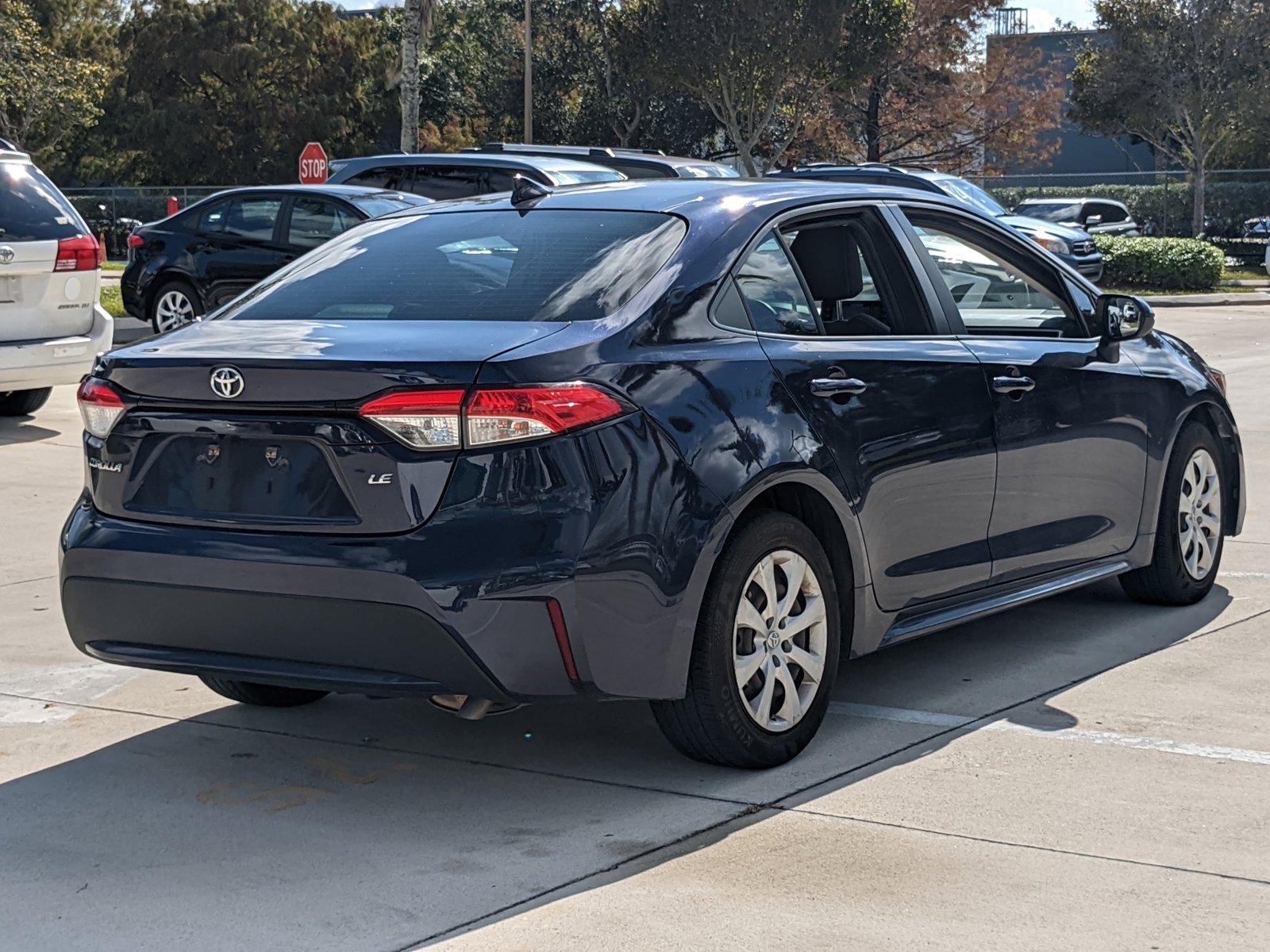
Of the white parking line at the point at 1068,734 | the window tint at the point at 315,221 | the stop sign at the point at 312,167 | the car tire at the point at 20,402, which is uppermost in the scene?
the stop sign at the point at 312,167

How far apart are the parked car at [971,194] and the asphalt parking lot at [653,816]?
12.0m

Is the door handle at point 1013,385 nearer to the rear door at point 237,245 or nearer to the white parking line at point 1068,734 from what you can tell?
the white parking line at point 1068,734

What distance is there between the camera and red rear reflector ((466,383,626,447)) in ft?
13.6

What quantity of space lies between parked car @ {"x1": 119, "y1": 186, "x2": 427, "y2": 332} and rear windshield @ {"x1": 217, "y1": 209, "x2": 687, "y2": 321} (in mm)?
10250

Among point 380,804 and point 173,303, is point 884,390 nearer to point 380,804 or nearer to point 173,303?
point 380,804

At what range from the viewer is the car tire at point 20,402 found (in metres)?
12.2

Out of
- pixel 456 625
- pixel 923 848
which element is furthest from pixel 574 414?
pixel 923 848

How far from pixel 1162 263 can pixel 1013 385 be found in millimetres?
25242

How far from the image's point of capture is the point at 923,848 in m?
4.16

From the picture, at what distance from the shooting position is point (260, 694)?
5.43 m

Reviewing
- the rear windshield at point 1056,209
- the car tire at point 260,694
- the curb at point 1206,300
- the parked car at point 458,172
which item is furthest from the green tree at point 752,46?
the car tire at point 260,694

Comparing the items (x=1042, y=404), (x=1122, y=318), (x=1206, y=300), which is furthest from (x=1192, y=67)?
(x=1042, y=404)

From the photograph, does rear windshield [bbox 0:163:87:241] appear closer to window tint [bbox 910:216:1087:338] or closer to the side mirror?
window tint [bbox 910:216:1087:338]

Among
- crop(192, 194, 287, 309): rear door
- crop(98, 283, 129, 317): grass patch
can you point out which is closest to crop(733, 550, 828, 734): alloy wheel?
crop(192, 194, 287, 309): rear door
